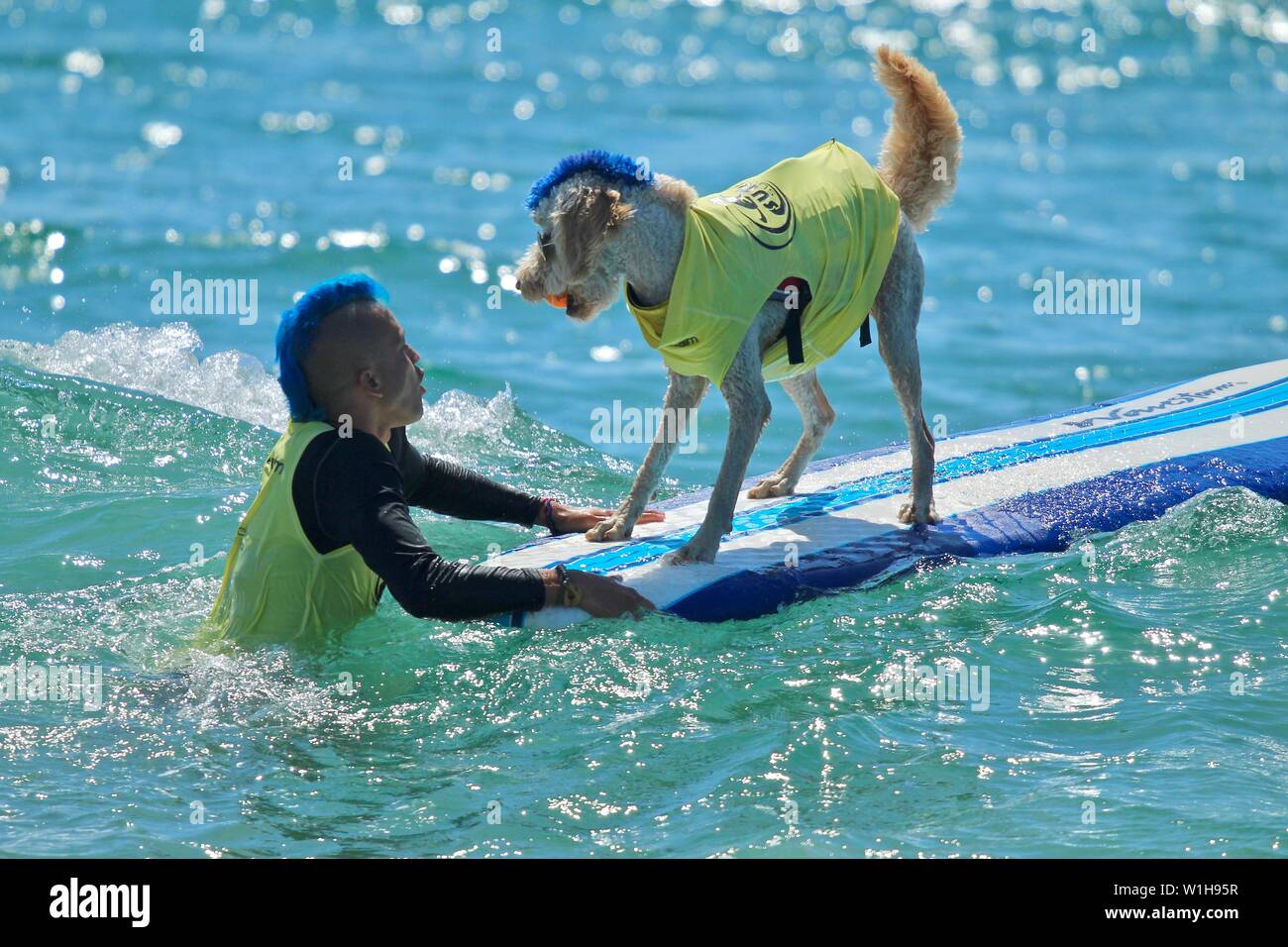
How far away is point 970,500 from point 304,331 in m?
3.68

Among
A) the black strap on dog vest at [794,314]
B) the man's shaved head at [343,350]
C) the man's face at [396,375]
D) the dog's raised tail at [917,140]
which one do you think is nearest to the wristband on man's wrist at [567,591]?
the man's face at [396,375]

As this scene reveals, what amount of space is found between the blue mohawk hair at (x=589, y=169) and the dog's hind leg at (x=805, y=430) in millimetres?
1716

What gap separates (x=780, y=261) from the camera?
654 cm

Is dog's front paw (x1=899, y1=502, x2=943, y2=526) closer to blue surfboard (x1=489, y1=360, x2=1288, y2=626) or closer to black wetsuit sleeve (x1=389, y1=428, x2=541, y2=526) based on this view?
blue surfboard (x1=489, y1=360, x2=1288, y2=626)

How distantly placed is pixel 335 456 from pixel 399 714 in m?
1.03

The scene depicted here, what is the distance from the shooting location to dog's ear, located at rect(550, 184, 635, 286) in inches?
242

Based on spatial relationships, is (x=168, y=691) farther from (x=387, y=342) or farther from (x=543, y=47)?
(x=543, y=47)

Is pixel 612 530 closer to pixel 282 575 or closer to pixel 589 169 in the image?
pixel 589 169

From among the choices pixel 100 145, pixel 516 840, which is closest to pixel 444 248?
pixel 100 145

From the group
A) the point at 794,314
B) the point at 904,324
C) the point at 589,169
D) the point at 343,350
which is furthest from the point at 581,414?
the point at 343,350

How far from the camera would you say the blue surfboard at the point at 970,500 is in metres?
6.65

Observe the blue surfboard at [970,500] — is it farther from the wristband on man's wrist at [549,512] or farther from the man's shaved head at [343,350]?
the man's shaved head at [343,350]

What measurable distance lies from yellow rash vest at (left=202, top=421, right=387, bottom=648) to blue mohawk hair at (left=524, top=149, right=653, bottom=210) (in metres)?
1.46

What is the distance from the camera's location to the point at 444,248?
14.8 metres
